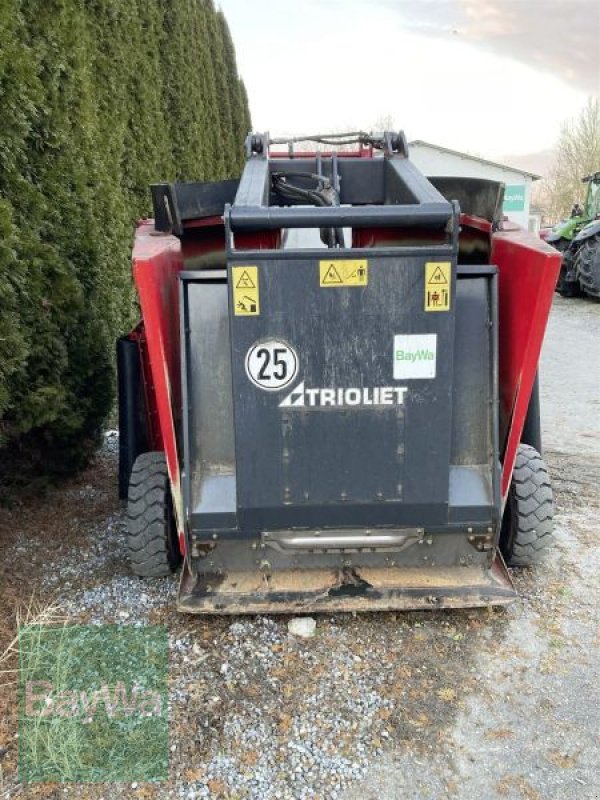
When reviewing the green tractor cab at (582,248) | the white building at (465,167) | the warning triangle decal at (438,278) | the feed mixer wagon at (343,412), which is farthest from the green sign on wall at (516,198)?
the warning triangle decal at (438,278)

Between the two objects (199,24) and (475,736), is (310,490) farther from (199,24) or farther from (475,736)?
(199,24)

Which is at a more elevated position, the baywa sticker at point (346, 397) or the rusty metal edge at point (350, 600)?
the baywa sticker at point (346, 397)

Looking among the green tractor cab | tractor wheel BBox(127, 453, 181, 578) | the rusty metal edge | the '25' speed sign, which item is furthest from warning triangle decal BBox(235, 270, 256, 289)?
the green tractor cab

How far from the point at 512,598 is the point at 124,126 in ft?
14.9

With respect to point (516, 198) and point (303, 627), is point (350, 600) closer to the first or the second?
point (303, 627)

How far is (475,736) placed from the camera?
2.34 metres

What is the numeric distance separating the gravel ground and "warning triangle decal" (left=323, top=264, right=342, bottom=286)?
4.78ft

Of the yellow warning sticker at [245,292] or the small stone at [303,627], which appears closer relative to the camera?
the yellow warning sticker at [245,292]

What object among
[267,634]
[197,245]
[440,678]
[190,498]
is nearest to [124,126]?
[197,245]

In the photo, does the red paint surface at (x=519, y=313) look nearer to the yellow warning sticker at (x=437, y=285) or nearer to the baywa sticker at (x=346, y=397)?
the yellow warning sticker at (x=437, y=285)

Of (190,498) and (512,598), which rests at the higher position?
(190,498)

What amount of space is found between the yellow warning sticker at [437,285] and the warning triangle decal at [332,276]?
326 millimetres

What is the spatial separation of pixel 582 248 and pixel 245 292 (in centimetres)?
1196

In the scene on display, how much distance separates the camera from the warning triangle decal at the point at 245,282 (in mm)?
2443
